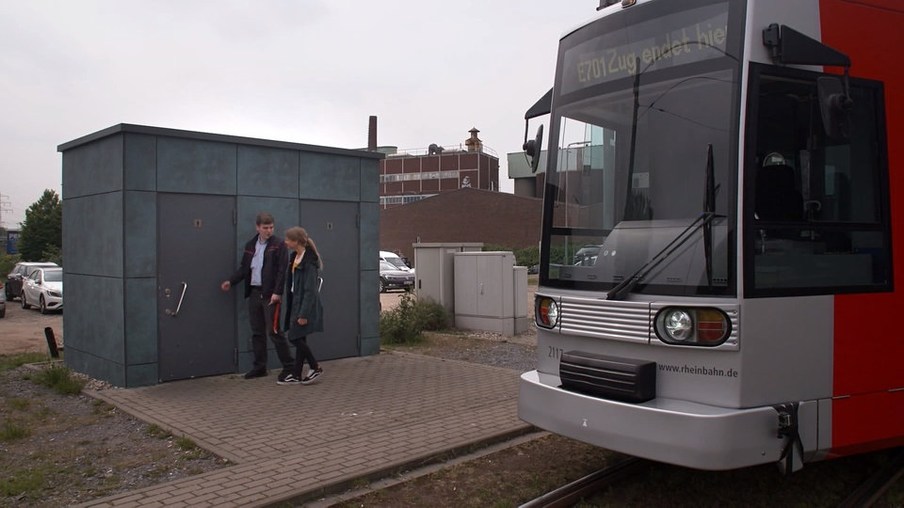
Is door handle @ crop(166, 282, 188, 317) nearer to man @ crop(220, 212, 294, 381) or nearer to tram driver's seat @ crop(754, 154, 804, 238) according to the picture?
man @ crop(220, 212, 294, 381)

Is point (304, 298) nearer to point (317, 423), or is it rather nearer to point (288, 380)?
point (288, 380)

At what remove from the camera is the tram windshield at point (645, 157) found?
13.5 feet

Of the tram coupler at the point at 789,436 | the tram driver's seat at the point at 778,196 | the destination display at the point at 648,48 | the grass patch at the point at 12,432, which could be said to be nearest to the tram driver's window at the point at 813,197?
the tram driver's seat at the point at 778,196

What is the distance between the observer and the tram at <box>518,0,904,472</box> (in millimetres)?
3959

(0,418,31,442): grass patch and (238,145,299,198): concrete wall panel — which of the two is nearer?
(0,418,31,442): grass patch

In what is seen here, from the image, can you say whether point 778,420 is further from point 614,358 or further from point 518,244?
point 518,244

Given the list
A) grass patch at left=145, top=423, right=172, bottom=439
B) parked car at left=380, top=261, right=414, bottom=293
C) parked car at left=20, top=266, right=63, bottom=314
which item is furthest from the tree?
grass patch at left=145, top=423, right=172, bottom=439

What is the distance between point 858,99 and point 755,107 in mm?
811

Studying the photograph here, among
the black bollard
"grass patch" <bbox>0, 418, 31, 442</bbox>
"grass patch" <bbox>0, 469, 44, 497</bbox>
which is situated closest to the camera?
"grass patch" <bbox>0, 469, 44, 497</bbox>

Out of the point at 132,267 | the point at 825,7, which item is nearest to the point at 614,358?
the point at 825,7

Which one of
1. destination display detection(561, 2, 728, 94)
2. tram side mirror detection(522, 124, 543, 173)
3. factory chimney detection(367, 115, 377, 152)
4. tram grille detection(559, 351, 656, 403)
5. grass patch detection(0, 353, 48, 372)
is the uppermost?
factory chimney detection(367, 115, 377, 152)

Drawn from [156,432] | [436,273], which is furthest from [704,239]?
[436,273]

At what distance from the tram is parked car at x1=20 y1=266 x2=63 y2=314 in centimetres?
1868

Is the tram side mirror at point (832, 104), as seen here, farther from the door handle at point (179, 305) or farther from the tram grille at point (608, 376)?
the door handle at point (179, 305)
